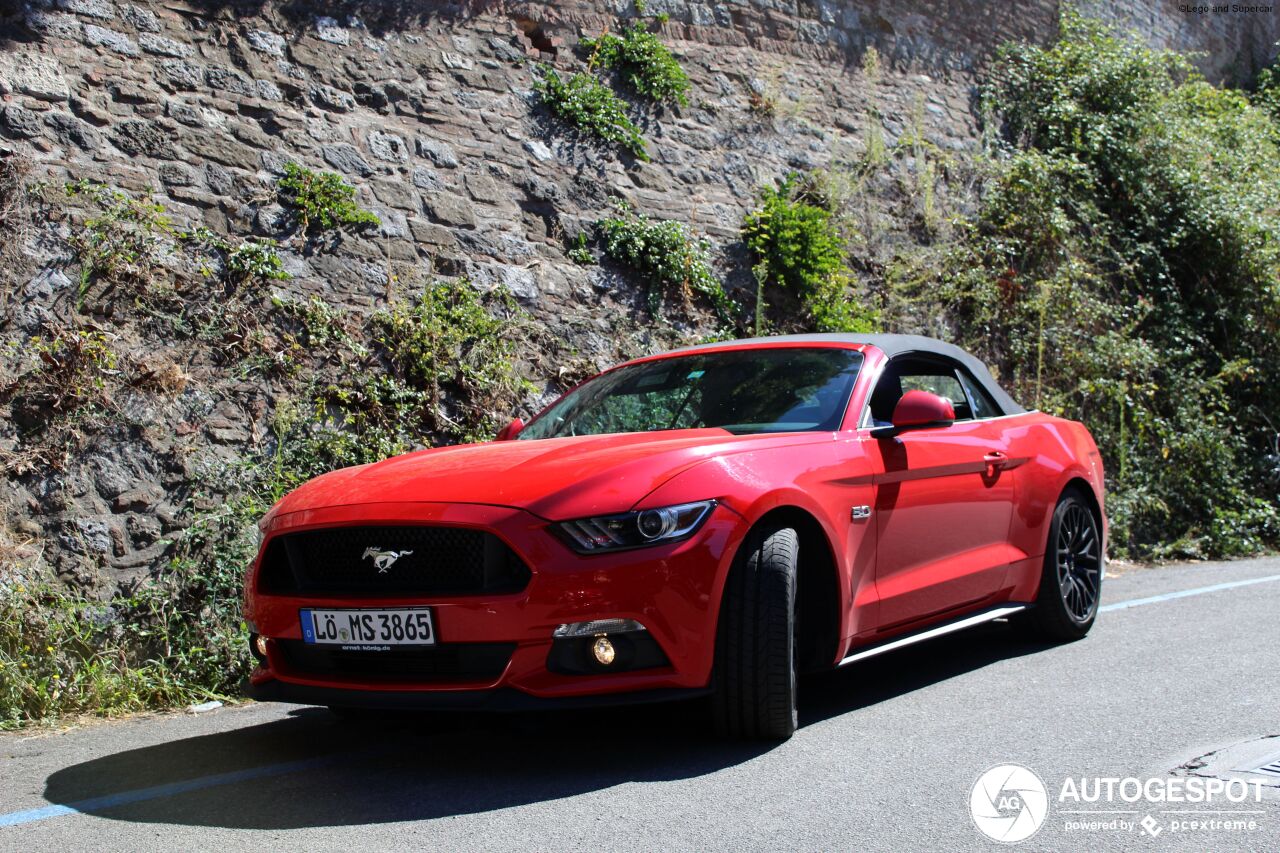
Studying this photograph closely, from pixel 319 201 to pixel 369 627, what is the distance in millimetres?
5197

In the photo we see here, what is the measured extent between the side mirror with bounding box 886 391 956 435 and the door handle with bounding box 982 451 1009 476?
2.39ft

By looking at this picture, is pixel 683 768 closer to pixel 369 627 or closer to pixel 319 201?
pixel 369 627

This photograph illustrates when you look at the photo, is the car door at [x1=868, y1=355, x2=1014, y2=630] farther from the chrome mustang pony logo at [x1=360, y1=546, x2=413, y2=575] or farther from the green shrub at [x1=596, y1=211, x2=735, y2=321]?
the green shrub at [x1=596, y1=211, x2=735, y2=321]

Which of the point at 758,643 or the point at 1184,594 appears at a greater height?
the point at 758,643

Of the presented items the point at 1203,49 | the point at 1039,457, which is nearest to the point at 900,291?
the point at 1039,457

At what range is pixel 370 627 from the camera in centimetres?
410

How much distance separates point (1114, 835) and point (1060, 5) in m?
16.0

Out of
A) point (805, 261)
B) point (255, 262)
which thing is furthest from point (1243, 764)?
point (805, 261)

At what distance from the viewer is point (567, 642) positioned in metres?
3.92

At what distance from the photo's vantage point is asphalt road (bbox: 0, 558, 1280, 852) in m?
3.49

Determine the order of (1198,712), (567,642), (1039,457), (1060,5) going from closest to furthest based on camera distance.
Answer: (567,642)
(1198,712)
(1039,457)
(1060,5)

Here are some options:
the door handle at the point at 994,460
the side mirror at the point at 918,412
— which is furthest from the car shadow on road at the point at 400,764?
the side mirror at the point at 918,412

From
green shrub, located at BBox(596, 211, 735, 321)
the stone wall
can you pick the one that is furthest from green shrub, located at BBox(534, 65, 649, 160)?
green shrub, located at BBox(596, 211, 735, 321)

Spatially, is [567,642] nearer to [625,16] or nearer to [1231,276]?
[625,16]
